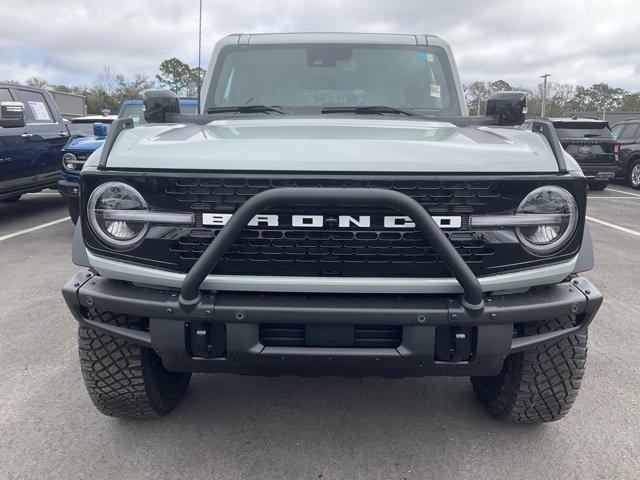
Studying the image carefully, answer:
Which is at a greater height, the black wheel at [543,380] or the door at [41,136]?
the door at [41,136]

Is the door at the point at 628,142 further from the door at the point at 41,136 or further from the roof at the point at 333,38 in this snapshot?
the door at the point at 41,136

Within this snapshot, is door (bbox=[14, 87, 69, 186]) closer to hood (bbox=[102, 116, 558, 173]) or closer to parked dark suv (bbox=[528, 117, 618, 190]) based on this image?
hood (bbox=[102, 116, 558, 173])

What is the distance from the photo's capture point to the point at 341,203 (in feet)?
6.40

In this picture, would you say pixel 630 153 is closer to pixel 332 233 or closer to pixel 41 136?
pixel 41 136

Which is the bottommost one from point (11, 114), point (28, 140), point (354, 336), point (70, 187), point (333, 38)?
point (70, 187)

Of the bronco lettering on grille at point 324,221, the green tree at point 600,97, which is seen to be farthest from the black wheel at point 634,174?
the green tree at point 600,97

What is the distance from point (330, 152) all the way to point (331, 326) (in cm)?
66

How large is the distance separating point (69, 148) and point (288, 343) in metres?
6.33

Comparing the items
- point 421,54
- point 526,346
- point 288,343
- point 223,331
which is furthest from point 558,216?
point 421,54

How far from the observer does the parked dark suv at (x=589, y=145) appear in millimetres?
12320

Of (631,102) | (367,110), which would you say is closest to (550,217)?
(367,110)

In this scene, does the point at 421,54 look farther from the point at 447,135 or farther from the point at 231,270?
the point at 231,270

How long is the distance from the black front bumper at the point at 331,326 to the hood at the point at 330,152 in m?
0.49

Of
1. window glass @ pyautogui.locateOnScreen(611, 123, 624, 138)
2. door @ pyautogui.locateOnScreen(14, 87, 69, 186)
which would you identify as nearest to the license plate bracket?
door @ pyautogui.locateOnScreen(14, 87, 69, 186)
